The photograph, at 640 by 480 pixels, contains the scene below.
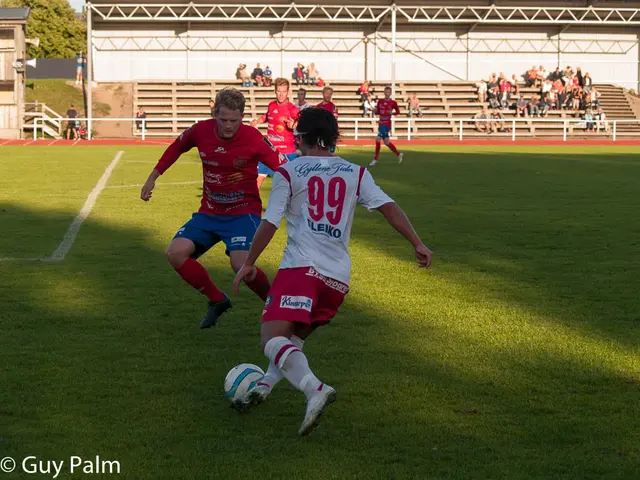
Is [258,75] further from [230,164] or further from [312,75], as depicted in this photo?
[230,164]

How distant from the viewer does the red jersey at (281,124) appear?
57.2ft

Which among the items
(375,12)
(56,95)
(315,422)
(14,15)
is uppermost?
(375,12)

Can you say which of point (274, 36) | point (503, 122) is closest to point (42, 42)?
point (274, 36)

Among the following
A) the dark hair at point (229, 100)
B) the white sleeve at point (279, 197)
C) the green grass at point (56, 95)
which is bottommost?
the white sleeve at point (279, 197)

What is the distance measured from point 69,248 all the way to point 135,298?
10.6ft

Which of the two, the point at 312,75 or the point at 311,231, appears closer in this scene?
the point at 311,231

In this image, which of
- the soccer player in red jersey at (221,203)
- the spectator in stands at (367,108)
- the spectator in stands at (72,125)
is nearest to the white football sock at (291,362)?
the soccer player in red jersey at (221,203)

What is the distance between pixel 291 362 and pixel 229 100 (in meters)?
2.74

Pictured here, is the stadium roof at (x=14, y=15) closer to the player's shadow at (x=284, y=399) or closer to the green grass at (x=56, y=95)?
the green grass at (x=56, y=95)

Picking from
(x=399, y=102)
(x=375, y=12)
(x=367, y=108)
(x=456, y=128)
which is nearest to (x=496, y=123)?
(x=456, y=128)

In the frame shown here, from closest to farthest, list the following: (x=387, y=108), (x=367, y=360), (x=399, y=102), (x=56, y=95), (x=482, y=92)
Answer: (x=367, y=360), (x=387, y=108), (x=482, y=92), (x=399, y=102), (x=56, y=95)

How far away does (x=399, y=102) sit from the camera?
50000 millimetres

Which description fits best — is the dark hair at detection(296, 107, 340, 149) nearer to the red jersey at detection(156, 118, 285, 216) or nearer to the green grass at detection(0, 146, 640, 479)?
the green grass at detection(0, 146, 640, 479)

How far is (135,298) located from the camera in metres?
8.73
